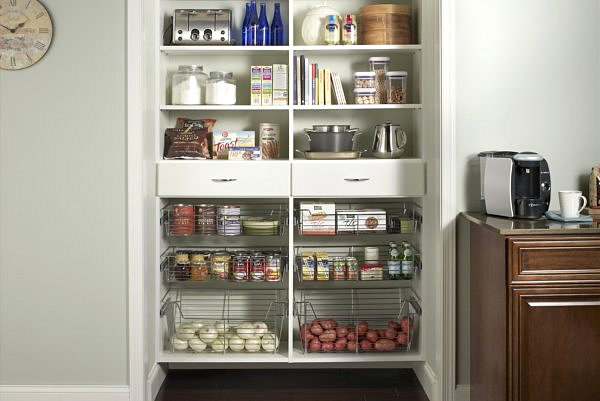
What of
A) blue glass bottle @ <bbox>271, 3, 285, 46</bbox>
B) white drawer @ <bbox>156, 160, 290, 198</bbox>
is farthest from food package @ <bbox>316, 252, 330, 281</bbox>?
blue glass bottle @ <bbox>271, 3, 285, 46</bbox>

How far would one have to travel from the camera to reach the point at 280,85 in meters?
3.91

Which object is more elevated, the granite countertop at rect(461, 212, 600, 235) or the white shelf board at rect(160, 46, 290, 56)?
the white shelf board at rect(160, 46, 290, 56)

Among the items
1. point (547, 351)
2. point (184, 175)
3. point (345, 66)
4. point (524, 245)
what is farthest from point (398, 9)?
point (547, 351)

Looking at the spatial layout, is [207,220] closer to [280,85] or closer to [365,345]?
[280,85]

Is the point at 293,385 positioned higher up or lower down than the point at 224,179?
lower down

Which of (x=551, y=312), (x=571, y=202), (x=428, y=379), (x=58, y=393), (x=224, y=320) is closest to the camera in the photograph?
(x=551, y=312)

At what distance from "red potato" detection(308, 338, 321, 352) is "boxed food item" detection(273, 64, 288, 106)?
1166 millimetres

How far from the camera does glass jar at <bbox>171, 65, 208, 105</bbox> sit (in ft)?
12.8

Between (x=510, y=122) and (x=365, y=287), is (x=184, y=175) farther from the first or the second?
(x=510, y=122)

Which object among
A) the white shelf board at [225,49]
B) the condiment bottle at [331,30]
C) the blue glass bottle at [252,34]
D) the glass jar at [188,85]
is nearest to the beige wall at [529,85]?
the condiment bottle at [331,30]

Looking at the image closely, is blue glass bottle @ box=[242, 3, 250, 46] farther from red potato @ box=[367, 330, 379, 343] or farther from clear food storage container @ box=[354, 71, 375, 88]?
red potato @ box=[367, 330, 379, 343]

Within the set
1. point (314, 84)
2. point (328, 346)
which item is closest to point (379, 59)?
point (314, 84)

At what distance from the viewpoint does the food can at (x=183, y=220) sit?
12.8 ft

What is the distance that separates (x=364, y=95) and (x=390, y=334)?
1171mm
